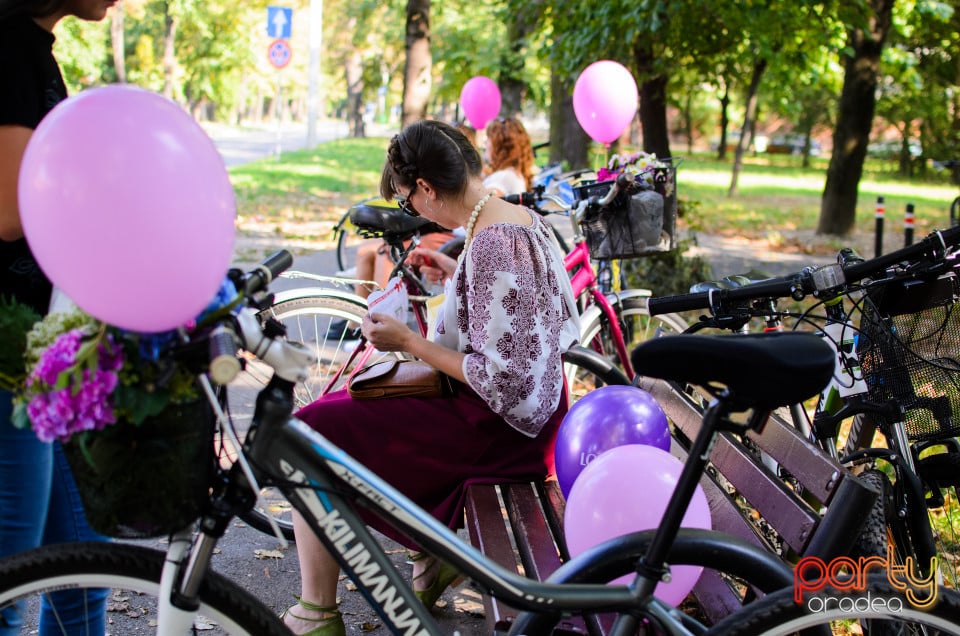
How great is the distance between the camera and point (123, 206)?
156cm

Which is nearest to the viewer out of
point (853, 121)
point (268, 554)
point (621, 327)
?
point (268, 554)

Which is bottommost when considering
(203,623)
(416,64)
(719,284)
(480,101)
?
(203,623)

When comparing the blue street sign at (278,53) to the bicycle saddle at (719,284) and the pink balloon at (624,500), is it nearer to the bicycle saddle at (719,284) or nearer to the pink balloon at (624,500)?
the bicycle saddle at (719,284)

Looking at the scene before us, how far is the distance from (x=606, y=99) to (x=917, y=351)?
4.14 meters

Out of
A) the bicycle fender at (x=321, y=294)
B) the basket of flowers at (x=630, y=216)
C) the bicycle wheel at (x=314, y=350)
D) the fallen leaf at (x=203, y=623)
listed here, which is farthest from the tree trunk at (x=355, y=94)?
the fallen leaf at (x=203, y=623)

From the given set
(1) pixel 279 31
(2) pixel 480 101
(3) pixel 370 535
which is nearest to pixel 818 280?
(3) pixel 370 535

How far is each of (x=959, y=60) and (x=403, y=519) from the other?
3052 cm

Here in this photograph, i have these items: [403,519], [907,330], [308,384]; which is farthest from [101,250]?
[308,384]

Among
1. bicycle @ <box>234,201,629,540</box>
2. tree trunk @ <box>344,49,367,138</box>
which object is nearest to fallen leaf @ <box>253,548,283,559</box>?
bicycle @ <box>234,201,629,540</box>

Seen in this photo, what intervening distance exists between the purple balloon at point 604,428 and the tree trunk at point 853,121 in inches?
418

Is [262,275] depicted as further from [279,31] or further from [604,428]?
[279,31]

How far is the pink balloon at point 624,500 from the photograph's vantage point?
2393 mm

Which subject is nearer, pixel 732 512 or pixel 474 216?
pixel 732 512

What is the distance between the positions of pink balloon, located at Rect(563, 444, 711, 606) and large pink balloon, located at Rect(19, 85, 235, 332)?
1219mm
